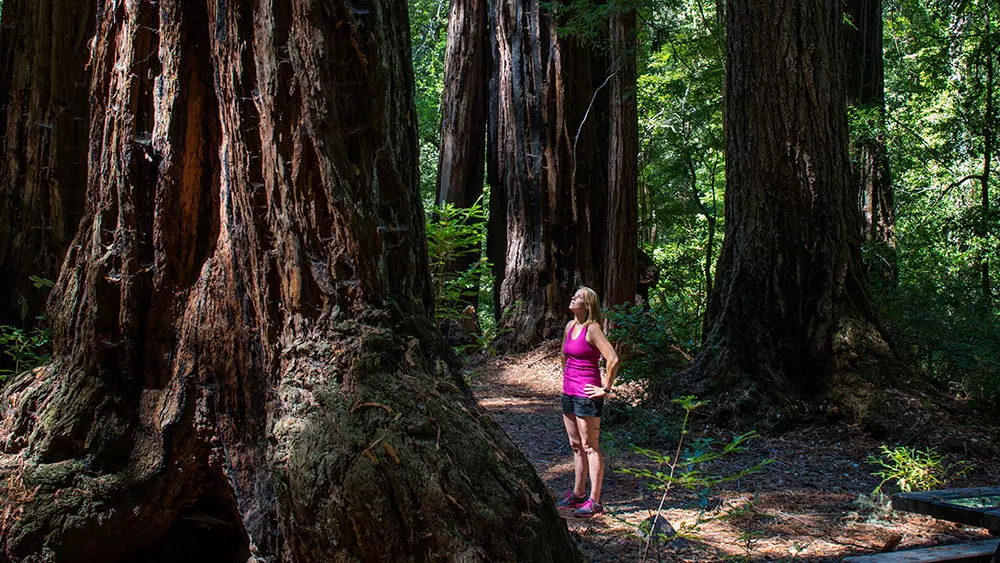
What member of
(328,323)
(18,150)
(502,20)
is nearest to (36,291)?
(18,150)

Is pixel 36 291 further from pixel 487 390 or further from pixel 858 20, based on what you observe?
pixel 858 20

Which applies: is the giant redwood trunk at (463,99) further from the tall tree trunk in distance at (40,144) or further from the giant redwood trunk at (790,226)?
the tall tree trunk in distance at (40,144)

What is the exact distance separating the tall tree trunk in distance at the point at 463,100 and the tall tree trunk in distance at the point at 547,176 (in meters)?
1.56

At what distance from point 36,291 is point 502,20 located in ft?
31.0

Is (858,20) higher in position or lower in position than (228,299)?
higher

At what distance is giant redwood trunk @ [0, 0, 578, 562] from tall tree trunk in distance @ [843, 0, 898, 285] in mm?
8192

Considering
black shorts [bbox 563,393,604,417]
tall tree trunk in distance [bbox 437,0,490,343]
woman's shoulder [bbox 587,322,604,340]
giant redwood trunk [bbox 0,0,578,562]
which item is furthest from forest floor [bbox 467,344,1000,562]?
tall tree trunk in distance [bbox 437,0,490,343]

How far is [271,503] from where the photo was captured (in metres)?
3.19

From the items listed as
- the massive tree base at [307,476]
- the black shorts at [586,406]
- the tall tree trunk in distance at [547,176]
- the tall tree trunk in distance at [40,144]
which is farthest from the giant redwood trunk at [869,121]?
the tall tree trunk in distance at [40,144]

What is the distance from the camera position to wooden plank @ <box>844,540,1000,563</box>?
3.91 metres

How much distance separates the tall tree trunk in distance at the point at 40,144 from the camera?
23.0 ft

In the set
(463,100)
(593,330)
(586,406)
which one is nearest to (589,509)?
(586,406)

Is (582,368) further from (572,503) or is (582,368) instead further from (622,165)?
(622,165)

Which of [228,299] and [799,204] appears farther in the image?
[799,204]
